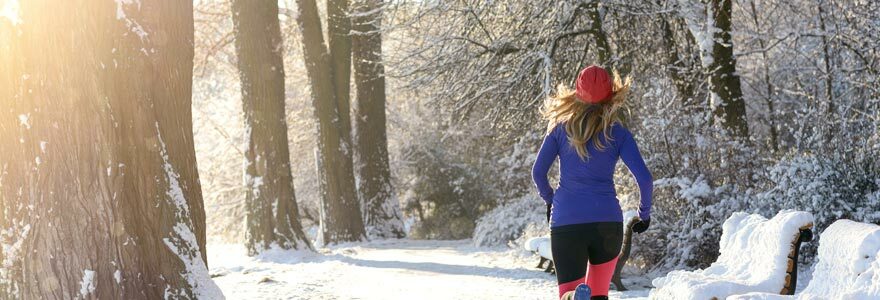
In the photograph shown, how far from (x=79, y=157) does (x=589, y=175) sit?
2.88 m

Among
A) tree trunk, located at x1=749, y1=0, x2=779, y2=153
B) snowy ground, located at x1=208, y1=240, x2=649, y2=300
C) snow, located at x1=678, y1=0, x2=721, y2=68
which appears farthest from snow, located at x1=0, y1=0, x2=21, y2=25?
tree trunk, located at x1=749, y1=0, x2=779, y2=153

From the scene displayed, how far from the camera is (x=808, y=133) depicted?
1284cm

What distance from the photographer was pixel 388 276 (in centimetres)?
1170

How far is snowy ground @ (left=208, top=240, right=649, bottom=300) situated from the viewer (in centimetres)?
996

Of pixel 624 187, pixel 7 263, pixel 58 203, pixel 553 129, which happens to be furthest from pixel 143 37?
pixel 624 187

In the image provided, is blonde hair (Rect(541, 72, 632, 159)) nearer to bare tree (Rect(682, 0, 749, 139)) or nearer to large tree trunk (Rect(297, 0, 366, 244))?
bare tree (Rect(682, 0, 749, 139))

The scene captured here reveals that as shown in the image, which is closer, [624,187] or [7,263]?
[7,263]

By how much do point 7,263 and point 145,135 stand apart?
1.05 m

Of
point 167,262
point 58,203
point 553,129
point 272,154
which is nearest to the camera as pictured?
point 553,129

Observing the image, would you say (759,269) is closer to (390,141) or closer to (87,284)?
(87,284)

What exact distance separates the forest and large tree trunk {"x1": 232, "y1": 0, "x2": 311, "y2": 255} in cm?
3

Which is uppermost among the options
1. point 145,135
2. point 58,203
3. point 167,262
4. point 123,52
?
point 123,52

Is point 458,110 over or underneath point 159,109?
over

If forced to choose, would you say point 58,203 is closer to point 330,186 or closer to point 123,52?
point 123,52
